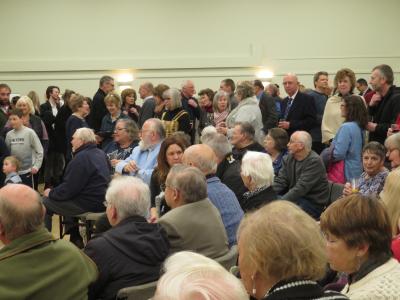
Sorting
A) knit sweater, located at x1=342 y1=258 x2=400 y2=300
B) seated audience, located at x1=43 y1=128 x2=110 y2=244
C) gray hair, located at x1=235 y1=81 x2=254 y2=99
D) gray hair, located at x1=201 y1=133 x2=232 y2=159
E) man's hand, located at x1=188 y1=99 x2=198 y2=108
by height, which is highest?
gray hair, located at x1=235 y1=81 x2=254 y2=99

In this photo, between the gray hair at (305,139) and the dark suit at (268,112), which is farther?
the dark suit at (268,112)

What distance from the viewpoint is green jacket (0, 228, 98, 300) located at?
7.86 ft

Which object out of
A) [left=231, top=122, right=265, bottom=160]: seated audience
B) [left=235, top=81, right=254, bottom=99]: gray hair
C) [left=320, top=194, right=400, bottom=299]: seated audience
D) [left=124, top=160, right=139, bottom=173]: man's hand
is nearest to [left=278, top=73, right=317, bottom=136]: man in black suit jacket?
[left=235, top=81, right=254, bottom=99]: gray hair

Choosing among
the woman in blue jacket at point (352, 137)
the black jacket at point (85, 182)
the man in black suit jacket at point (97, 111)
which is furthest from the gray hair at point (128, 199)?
the man in black suit jacket at point (97, 111)

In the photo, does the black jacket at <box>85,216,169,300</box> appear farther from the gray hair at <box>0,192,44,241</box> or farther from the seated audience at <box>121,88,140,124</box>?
the seated audience at <box>121,88,140,124</box>

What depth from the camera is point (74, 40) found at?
10922mm

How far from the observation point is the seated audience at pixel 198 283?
4.21 ft

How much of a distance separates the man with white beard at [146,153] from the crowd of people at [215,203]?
0.04ft

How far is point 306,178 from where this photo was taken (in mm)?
4895

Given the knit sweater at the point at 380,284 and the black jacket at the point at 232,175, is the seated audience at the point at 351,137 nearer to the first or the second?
the black jacket at the point at 232,175

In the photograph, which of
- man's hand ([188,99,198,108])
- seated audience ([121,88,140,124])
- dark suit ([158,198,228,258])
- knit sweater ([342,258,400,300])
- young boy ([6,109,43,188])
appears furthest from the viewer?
man's hand ([188,99,198,108])

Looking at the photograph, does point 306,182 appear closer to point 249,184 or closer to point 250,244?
point 249,184

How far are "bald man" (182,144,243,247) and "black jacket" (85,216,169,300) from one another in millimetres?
865

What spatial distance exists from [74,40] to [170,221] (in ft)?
27.4
